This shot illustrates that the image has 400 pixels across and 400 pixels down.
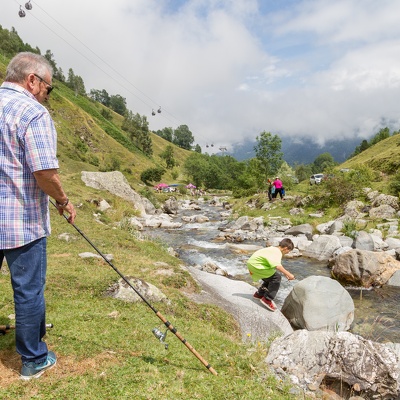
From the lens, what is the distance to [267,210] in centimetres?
3484

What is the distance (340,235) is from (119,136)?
108650mm

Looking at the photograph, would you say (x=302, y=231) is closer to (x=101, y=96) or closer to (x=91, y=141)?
(x=91, y=141)

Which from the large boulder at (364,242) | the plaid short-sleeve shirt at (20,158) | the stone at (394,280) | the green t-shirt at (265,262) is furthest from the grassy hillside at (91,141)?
the plaid short-sleeve shirt at (20,158)

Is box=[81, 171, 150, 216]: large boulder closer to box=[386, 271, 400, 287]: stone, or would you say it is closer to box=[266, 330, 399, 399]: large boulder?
box=[386, 271, 400, 287]: stone

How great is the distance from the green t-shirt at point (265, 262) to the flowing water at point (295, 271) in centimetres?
247

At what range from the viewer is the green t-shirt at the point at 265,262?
388 inches

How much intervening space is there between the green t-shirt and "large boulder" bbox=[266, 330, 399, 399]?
3.62 m

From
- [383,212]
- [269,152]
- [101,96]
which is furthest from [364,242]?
[101,96]

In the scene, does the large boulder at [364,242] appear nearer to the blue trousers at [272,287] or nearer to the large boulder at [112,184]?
the blue trousers at [272,287]

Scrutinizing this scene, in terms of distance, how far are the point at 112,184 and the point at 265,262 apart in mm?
27554

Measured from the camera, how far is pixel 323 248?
62.2 ft

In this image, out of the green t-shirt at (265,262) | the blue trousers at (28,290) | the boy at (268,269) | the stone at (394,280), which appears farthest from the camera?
the stone at (394,280)

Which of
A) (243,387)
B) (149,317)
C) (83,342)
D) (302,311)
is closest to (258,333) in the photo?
(302,311)

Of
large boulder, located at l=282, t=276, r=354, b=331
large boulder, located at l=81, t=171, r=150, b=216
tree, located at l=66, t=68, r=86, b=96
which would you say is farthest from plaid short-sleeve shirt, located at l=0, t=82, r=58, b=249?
tree, located at l=66, t=68, r=86, b=96
